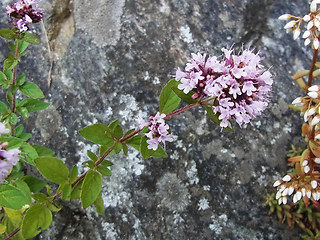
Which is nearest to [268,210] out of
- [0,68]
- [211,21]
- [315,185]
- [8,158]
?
[315,185]

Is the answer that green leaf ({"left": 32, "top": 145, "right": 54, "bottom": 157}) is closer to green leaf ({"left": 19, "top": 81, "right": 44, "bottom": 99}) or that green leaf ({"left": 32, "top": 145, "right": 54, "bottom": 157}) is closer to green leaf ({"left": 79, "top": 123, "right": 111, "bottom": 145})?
green leaf ({"left": 19, "top": 81, "right": 44, "bottom": 99})

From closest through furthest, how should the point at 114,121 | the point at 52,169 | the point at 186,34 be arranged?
the point at 114,121 < the point at 52,169 < the point at 186,34

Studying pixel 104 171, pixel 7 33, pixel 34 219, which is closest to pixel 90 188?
pixel 104 171

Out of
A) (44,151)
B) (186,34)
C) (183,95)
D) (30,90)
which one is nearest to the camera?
(183,95)

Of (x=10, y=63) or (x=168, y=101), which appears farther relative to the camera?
(x=10, y=63)

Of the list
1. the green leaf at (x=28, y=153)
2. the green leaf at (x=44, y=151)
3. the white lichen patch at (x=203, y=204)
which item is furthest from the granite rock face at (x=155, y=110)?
→ the green leaf at (x=28, y=153)

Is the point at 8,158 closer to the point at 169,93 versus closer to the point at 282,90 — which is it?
the point at 169,93

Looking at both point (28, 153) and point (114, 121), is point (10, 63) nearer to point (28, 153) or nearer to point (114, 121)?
point (28, 153)

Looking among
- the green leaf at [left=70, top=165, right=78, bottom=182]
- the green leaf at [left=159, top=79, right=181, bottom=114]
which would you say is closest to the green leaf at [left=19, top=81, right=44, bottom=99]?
the green leaf at [left=70, top=165, right=78, bottom=182]
